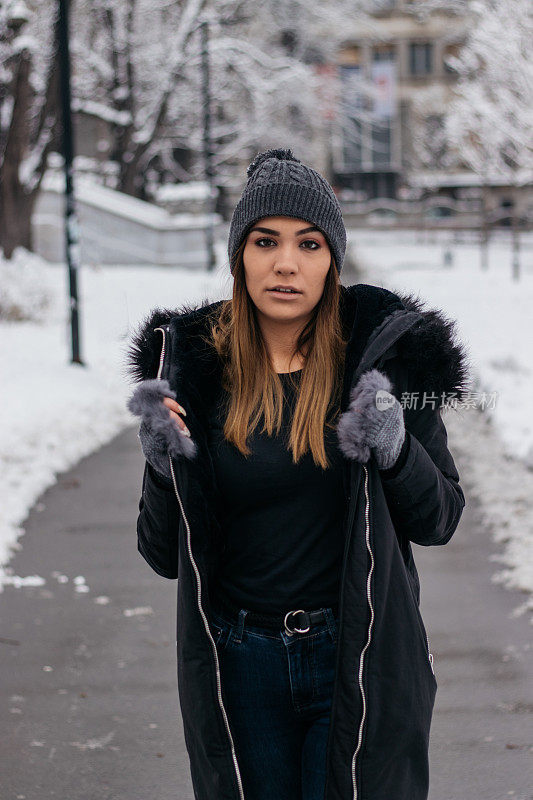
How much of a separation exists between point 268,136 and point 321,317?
34.3m

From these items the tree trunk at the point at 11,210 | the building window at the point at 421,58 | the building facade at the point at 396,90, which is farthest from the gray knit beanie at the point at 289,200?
the building window at the point at 421,58

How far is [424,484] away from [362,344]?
14.7 inches

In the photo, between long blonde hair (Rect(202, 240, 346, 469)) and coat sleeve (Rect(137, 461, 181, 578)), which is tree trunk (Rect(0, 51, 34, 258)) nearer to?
long blonde hair (Rect(202, 240, 346, 469))

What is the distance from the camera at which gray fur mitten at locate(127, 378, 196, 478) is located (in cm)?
240

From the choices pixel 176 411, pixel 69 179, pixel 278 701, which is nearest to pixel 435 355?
pixel 176 411

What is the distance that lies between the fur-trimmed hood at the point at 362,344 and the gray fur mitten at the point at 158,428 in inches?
5.1

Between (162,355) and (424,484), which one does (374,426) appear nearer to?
(424,484)

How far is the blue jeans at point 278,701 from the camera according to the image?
2.46 metres

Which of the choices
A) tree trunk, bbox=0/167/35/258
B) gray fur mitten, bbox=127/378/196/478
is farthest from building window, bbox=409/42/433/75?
gray fur mitten, bbox=127/378/196/478

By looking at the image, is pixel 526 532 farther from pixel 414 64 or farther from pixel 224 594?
pixel 414 64

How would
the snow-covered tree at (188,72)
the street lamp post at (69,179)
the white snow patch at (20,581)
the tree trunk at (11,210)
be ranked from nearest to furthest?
1. the white snow patch at (20,581)
2. the street lamp post at (69,179)
3. the tree trunk at (11,210)
4. the snow-covered tree at (188,72)

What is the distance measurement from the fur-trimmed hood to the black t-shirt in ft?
0.60

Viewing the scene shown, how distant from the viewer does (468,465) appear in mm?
8844

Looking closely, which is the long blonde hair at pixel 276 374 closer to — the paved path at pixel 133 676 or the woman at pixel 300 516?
the woman at pixel 300 516
